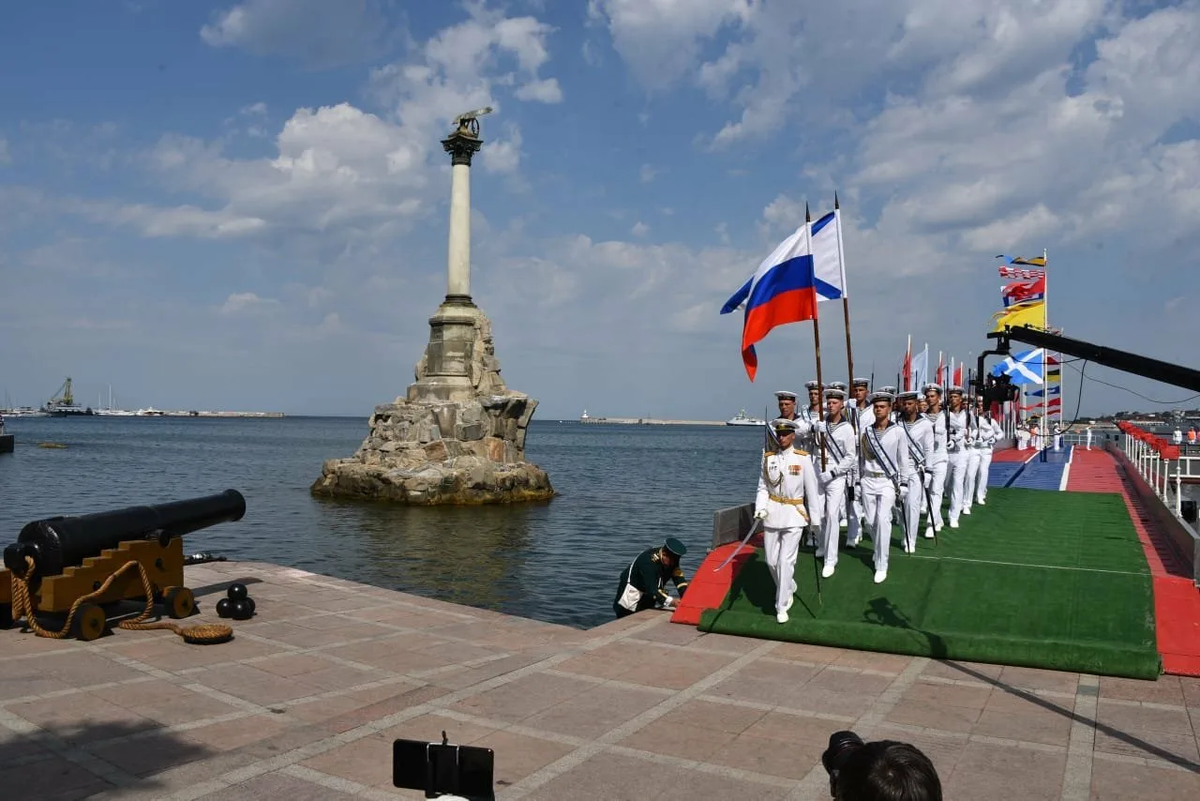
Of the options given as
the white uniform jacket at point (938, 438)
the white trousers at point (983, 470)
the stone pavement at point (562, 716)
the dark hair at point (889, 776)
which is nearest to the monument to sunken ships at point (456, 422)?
the white trousers at point (983, 470)

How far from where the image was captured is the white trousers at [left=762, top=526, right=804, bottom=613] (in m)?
9.33

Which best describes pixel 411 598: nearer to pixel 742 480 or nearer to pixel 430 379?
pixel 430 379

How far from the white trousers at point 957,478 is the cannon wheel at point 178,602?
10.7m

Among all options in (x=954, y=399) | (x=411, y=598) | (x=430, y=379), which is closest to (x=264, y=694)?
(x=411, y=598)

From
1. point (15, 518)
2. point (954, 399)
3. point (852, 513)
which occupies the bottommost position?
point (15, 518)

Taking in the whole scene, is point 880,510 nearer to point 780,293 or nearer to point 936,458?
point 780,293

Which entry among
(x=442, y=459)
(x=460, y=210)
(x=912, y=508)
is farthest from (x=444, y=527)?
(x=912, y=508)

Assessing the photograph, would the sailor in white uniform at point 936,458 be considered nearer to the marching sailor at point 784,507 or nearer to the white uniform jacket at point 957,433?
the white uniform jacket at point 957,433

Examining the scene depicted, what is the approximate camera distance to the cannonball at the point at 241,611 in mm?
10172

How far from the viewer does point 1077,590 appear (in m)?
9.27

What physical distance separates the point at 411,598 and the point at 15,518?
24565 millimetres

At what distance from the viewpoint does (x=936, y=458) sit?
13.5m

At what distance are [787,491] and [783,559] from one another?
0.69m

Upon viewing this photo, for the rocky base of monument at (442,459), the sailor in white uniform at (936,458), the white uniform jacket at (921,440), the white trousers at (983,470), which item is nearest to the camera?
the white uniform jacket at (921,440)
